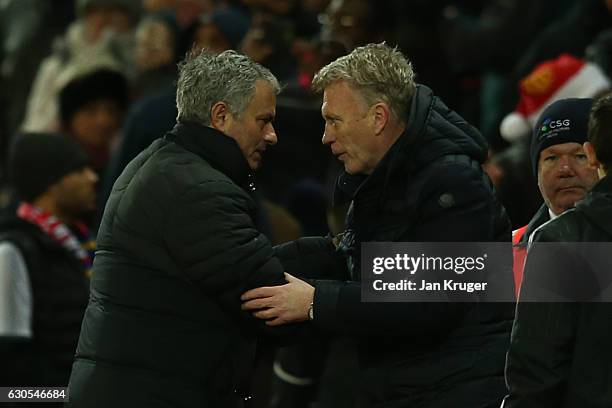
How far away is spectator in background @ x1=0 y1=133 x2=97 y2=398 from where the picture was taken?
6.58m

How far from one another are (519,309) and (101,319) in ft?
4.80

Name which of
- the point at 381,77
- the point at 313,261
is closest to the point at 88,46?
the point at 313,261

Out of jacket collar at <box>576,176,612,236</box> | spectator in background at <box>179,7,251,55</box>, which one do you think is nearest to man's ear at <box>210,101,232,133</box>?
jacket collar at <box>576,176,612,236</box>

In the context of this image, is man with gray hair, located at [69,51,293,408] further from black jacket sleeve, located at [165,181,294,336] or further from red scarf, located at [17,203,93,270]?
red scarf, located at [17,203,93,270]

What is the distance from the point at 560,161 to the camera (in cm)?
538

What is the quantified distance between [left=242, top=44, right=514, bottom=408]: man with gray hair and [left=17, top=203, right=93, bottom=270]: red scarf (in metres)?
2.29

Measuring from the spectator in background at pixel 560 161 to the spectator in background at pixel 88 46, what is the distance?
600 cm

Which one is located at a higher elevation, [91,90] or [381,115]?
[91,90]

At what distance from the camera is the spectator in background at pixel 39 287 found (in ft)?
21.6

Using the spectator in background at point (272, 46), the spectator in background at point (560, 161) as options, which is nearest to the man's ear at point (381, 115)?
the spectator in background at point (560, 161)

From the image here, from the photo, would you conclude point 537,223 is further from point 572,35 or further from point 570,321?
point 572,35

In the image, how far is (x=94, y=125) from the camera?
9.66 m

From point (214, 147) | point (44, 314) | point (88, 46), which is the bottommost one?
point (44, 314)

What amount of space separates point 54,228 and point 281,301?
7.92ft
